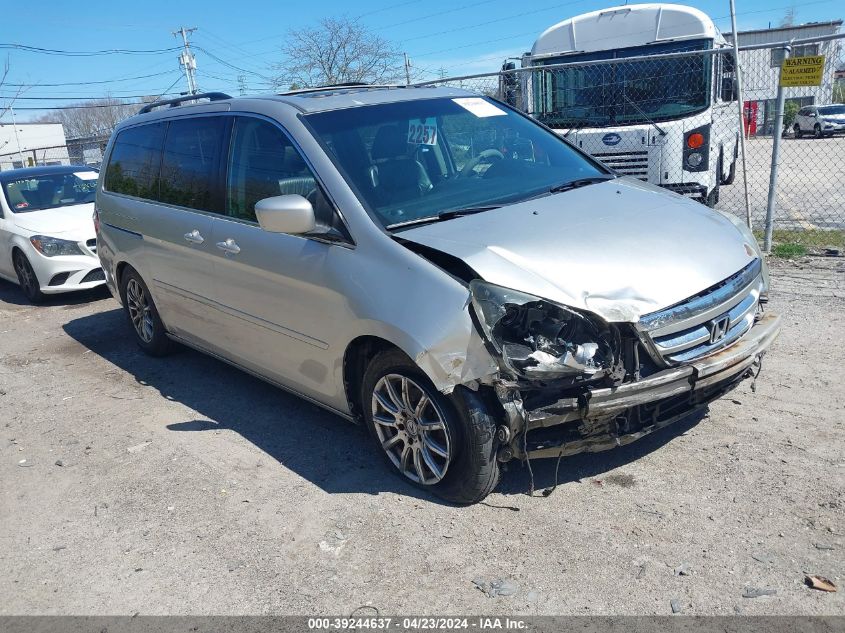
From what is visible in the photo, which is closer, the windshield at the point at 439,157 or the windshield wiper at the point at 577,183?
the windshield at the point at 439,157

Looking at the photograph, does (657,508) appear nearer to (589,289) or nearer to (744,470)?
(744,470)

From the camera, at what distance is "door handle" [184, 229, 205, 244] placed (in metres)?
4.92

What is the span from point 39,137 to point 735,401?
7508cm

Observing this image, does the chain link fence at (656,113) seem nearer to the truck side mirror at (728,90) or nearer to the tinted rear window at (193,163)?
the truck side mirror at (728,90)

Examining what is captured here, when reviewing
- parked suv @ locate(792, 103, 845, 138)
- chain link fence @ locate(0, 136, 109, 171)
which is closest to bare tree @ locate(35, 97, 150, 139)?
chain link fence @ locate(0, 136, 109, 171)

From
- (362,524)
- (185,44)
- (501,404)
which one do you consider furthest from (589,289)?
(185,44)

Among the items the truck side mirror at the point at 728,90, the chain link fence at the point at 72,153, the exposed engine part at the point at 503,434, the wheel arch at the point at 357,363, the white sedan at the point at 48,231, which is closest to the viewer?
the exposed engine part at the point at 503,434

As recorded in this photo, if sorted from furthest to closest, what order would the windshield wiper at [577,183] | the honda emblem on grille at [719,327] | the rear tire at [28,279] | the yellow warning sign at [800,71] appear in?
the rear tire at [28,279] → the yellow warning sign at [800,71] → the windshield wiper at [577,183] → the honda emblem on grille at [719,327]

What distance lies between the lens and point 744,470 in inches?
147

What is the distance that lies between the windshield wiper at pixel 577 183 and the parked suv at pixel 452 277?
0.02 m

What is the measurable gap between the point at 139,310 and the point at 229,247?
7.20ft

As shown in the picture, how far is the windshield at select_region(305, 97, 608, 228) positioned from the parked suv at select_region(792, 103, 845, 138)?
109 ft

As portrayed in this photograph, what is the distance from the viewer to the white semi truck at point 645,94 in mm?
9281

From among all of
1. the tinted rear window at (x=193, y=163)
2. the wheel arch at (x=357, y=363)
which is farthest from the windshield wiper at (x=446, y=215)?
the tinted rear window at (x=193, y=163)
